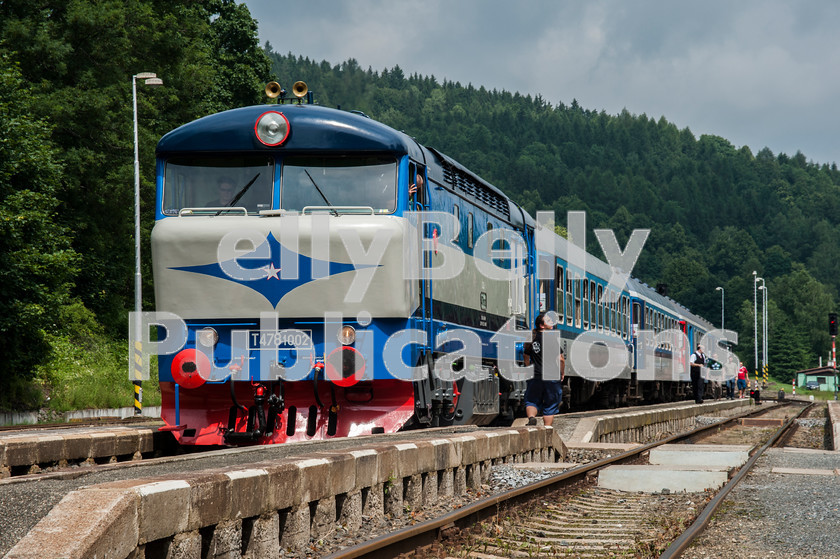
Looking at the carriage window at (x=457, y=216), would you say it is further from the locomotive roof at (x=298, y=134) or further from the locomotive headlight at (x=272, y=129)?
the locomotive headlight at (x=272, y=129)

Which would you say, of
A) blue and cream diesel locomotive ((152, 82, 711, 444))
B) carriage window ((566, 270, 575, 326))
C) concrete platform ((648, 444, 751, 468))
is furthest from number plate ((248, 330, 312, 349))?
carriage window ((566, 270, 575, 326))

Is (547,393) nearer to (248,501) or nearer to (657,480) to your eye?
(657,480)

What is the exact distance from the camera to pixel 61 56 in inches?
1179

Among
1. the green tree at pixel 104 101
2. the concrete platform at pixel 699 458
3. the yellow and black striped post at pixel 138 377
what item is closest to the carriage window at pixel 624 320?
the yellow and black striped post at pixel 138 377

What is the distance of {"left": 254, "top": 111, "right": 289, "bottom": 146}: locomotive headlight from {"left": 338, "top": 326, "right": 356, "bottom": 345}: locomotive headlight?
2.21 meters

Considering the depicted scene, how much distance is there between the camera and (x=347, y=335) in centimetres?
1117

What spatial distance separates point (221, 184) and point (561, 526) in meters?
5.74

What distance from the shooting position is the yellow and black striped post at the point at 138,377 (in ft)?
79.1

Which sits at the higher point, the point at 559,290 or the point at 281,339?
the point at 559,290

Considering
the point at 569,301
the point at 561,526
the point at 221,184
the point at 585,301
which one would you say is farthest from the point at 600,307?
the point at 561,526

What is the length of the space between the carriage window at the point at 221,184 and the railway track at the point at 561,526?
4577 mm

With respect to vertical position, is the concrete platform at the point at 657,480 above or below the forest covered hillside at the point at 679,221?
below

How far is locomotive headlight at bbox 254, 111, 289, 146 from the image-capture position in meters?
11.5

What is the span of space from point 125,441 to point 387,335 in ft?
10.1
